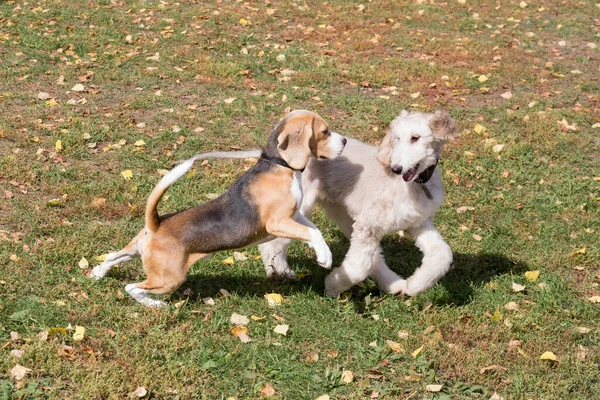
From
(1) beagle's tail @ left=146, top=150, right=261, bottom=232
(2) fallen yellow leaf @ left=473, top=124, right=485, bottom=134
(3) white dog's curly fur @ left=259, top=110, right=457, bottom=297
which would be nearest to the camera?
(1) beagle's tail @ left=146, top=150, right=261, bottom=232

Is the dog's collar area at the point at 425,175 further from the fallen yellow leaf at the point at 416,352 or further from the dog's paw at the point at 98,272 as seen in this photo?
the dog's paw at the point at 98,272

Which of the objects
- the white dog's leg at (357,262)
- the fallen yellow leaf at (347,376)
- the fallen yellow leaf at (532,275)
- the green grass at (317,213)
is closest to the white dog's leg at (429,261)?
the green grass at (317,213)

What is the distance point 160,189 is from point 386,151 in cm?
178

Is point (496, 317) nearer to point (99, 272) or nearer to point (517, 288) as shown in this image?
point (517, 288)

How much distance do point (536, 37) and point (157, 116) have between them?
7.46m

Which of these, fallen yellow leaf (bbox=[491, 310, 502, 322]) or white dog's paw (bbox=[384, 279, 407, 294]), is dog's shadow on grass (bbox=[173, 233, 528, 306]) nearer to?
white dog's paw (bbox=[384, 279, 407, 294])

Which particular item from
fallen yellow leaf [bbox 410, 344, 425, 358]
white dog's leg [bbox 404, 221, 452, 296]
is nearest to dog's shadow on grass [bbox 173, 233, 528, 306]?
white dog's leg [bbox 404, 221, 452, 296]

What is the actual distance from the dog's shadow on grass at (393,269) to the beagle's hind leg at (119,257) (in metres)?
0.50

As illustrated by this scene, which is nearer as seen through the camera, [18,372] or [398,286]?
[18,372]

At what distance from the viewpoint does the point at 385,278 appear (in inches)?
244

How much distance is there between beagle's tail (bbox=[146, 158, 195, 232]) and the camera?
5105 mm

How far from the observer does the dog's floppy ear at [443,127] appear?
220 inches

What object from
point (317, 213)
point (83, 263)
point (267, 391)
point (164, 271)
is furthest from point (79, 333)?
point (317, 213)

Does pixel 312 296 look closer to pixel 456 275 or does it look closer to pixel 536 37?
pixel 456 275
